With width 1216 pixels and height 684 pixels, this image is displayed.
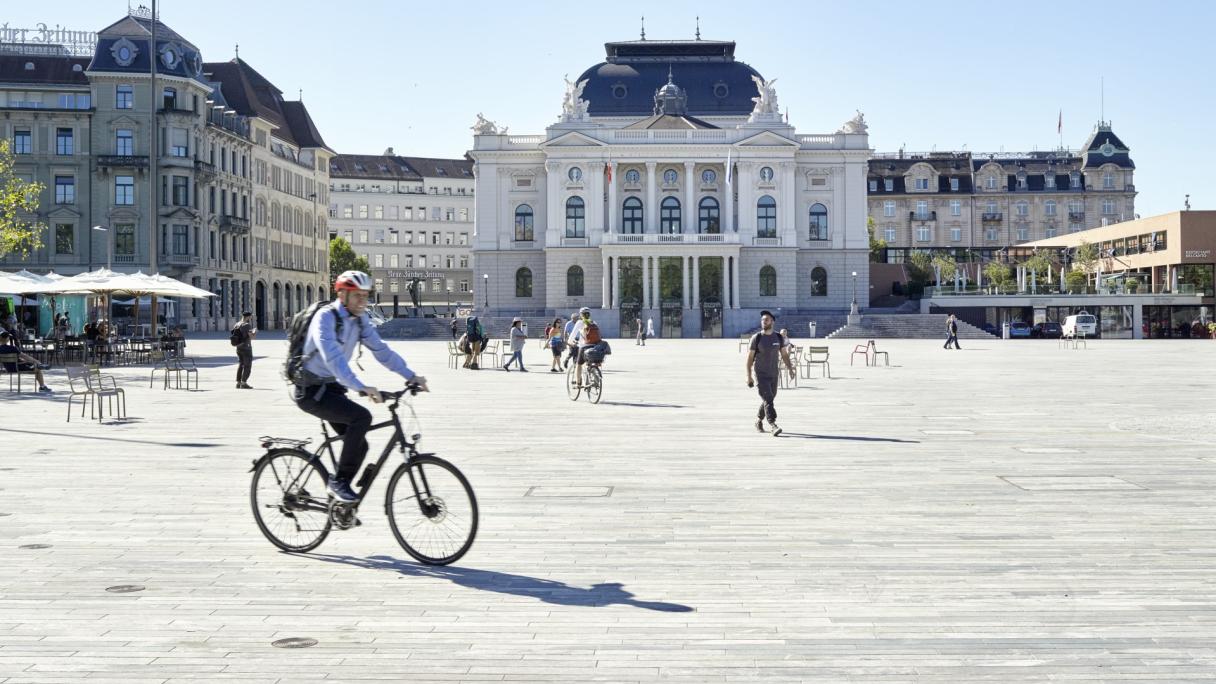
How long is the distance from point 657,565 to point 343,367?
2479 millimetres

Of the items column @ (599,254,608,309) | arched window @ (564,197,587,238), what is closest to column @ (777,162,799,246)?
column @ (599,254,608,309)

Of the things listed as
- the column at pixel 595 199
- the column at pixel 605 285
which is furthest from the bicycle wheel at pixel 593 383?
the column at pixel 595 199

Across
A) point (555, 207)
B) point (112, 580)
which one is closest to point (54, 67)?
point (555, 207)

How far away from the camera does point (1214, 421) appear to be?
19.1 m

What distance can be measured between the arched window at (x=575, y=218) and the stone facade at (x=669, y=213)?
9cm

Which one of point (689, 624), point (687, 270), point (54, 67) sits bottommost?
point (689, 624)

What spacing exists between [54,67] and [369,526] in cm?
7524

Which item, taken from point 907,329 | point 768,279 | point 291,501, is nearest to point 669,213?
point 768,279

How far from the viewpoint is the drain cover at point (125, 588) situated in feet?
25.2

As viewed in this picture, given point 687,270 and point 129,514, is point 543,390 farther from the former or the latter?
point 687,270

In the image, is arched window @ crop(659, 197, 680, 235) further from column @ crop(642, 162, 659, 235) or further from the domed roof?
the domed roof

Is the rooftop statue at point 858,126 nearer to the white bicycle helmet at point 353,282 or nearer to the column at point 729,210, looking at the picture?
the column at point 729,210

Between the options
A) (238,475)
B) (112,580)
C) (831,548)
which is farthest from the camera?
(238,475)

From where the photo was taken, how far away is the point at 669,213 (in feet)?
299
